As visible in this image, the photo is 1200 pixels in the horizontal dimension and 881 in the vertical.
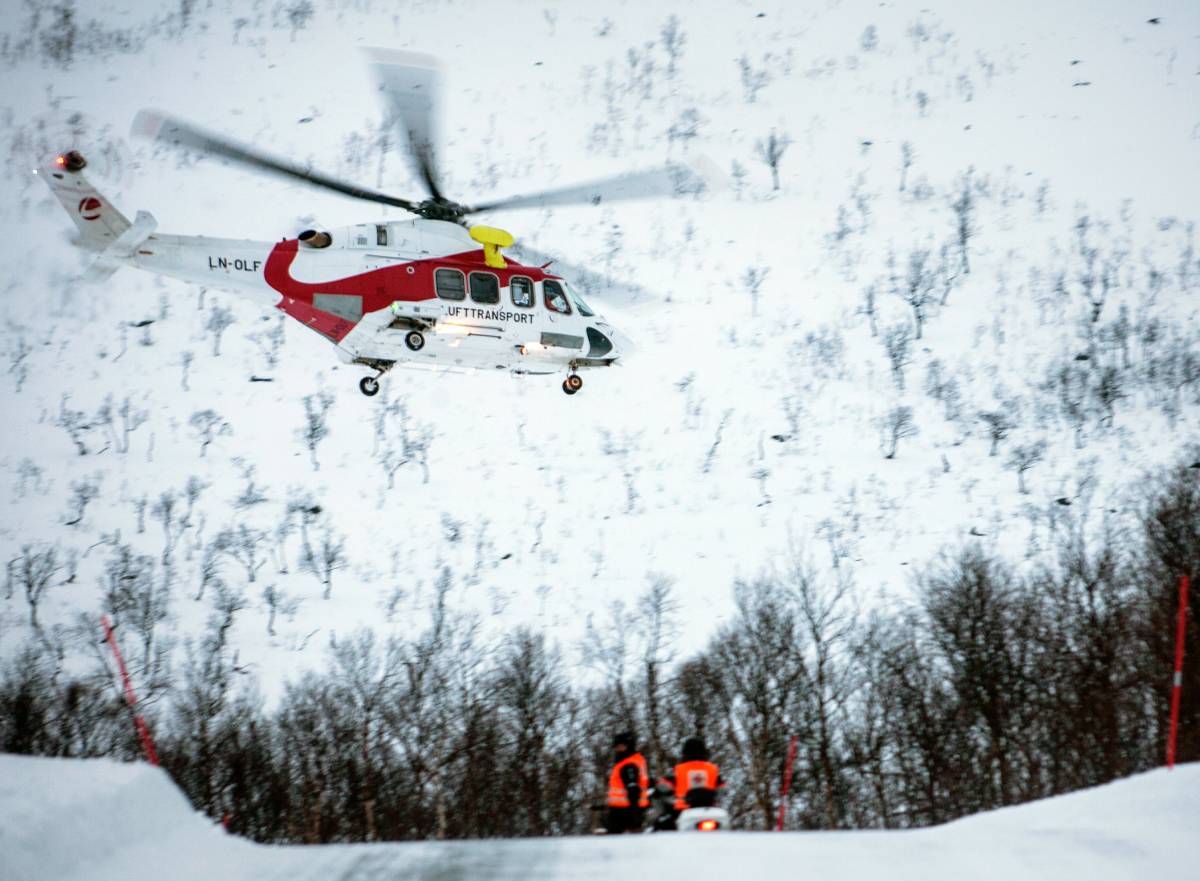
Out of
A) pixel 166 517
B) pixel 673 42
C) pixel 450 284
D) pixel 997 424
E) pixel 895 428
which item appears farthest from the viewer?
pixel 673 42

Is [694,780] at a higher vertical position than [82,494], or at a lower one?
lower

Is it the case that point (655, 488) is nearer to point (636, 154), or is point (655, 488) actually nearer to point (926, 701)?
point (926, 701)

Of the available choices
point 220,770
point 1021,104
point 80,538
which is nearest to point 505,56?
point 1021,104

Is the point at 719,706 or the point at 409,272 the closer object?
the point at 409,272

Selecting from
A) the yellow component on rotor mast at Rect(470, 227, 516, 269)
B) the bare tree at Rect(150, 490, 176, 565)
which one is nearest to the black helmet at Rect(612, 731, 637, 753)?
the yellow component on rotor mast at Rect(470, 227, 516, 269)

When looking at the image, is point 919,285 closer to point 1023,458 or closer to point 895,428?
point 895,428

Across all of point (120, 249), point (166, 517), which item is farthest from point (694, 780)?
point (166, 517)

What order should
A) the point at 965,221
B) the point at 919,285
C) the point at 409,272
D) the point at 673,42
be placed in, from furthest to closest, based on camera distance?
the point at 673,42 → the point at 965,221 → the point at 919,285 → the point at 409,272

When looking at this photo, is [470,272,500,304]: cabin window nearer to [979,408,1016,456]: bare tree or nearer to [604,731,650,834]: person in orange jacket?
[604,731,650,834]: person in orange jacket
